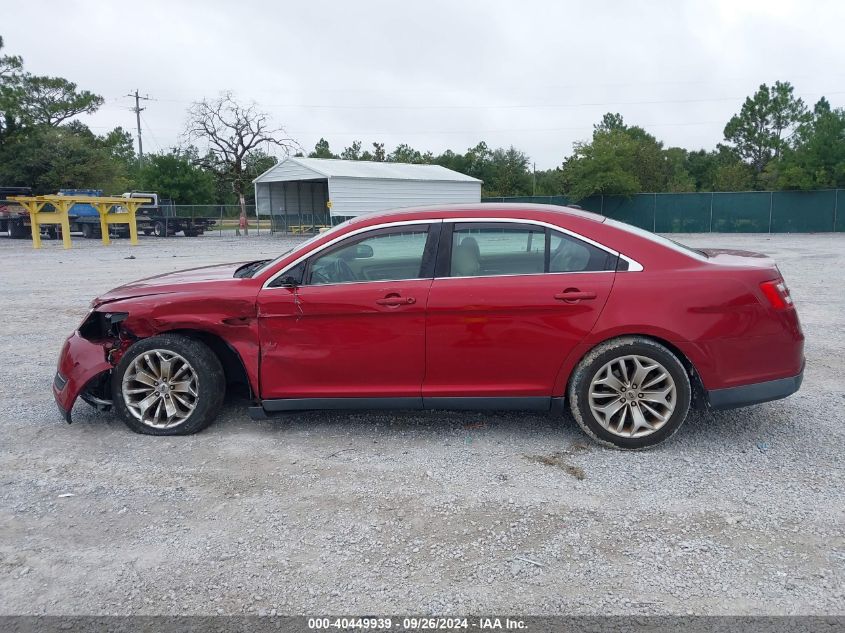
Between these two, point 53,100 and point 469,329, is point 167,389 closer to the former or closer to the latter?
point 469,329

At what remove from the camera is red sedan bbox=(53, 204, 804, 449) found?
4.18 meters

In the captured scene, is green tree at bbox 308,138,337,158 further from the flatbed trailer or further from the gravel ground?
the gravel ground

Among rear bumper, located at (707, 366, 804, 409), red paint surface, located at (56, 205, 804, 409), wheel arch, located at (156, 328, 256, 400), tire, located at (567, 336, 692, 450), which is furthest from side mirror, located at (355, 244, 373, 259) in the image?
rear bumper, located at (707, 366, 804, 409)

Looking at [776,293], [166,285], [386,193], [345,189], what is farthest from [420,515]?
[386,193]

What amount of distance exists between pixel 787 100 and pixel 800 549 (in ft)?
221

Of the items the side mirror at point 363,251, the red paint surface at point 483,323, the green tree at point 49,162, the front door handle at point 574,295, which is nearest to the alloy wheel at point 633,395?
the red paint surface at point 483,323

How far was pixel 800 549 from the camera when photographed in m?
3.11

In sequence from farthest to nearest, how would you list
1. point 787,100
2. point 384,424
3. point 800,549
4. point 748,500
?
point 787,100
point 384,424
point 748,500
point 800,549

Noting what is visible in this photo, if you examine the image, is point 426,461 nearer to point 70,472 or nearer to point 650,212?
point 70,472

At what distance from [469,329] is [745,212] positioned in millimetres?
36219

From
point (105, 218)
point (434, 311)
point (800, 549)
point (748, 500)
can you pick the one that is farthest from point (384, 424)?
point (105, 218)

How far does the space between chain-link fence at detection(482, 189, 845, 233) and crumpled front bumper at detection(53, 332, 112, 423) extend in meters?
31.7

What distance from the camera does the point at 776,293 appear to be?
422cm

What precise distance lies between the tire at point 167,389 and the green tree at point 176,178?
4746 cm
